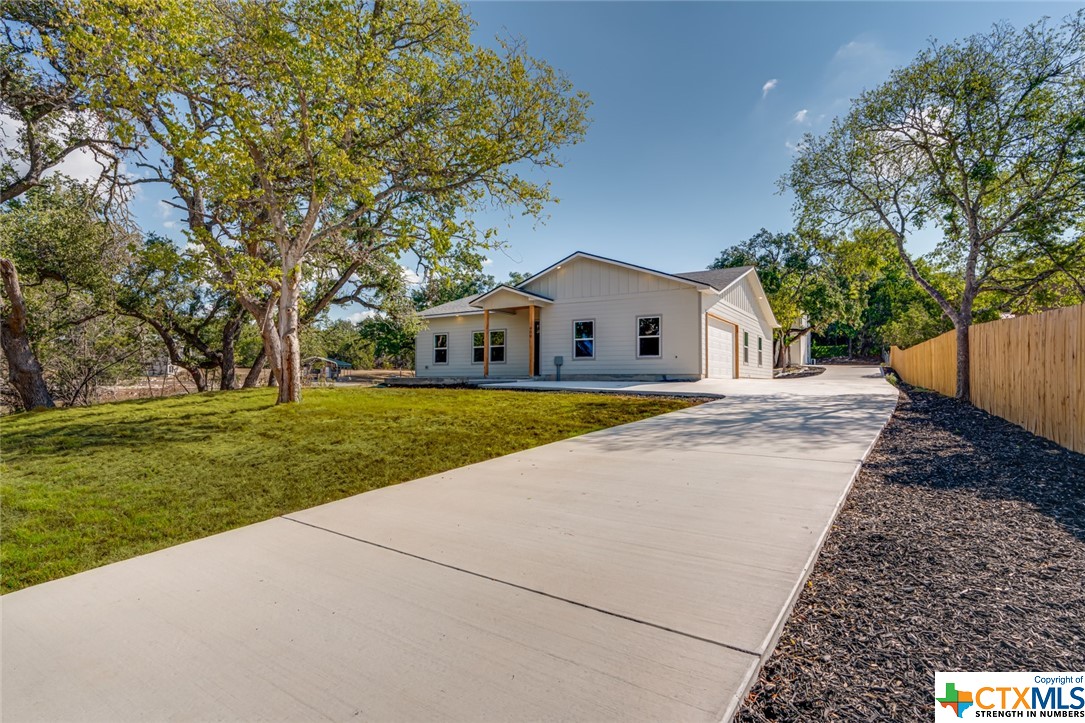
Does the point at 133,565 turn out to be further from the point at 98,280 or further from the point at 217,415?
the point at 98,280

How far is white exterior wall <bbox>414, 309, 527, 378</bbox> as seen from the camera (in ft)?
60.4

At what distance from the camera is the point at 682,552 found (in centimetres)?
247

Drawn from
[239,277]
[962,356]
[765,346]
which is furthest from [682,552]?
Result: [765,346]

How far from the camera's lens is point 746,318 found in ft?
62.3

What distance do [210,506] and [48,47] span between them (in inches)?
355

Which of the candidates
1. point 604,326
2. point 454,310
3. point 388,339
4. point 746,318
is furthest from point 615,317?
point 388,339

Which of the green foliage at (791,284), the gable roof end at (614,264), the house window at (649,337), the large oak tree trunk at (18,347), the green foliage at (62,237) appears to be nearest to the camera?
the large oak tree trunk at (18,347)

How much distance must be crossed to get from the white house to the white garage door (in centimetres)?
3

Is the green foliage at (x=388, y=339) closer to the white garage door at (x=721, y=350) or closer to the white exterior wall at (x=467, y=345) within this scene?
the white exterior wall at (x=467, y=345)

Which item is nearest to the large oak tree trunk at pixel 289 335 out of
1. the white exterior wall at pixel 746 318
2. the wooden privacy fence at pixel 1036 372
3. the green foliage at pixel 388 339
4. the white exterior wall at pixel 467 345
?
the white exterior wall at pixel 467 345

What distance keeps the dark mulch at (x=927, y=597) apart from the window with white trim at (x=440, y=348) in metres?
17.6

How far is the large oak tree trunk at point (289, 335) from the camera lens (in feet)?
29.9

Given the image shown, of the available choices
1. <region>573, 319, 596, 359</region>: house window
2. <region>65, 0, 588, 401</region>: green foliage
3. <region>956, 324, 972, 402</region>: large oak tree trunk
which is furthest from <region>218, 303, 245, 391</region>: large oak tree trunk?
<region>956, 324, 972, 402</region>: large oak tree trunk

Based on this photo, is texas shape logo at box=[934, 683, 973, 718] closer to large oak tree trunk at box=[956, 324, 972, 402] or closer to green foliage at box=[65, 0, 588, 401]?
green foliage at box=[65, 0, 588, 401]
